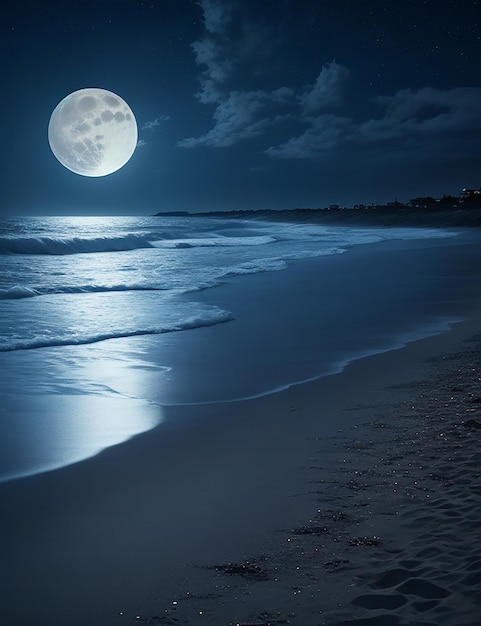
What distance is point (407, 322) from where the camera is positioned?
29.5ft

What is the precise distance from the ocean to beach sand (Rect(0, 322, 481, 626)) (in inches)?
25.0

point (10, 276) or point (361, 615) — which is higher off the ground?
point (10, 276)

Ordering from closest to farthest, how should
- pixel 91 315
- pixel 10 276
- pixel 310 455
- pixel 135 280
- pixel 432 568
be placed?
pixel 432 568 < pixel 310 455 < pixel 91 315 < pixel 135 280 < pixel 10 276

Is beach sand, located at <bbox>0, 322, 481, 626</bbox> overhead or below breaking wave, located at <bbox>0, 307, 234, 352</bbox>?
below

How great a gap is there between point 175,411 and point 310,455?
5.03 ft

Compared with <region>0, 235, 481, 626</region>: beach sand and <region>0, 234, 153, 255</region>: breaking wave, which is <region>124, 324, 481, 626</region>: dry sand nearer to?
<region>0, 235, 481, 626</region>: beach sand

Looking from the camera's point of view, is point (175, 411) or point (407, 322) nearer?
point (175, 411)

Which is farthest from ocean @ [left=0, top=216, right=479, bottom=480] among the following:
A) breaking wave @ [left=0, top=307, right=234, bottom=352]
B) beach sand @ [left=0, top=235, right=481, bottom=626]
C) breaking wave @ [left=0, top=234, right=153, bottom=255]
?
breaking wave @ [left=0, top=234, right=153, bottom=255]

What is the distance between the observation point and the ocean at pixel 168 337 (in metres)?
4.73

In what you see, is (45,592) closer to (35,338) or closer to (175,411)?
(175,411)

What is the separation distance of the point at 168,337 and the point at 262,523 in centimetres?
540

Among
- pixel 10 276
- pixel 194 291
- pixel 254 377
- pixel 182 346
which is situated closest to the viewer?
pixel 254 377

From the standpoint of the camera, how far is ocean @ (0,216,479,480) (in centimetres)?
473

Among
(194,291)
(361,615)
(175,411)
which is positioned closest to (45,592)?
(361,615)
